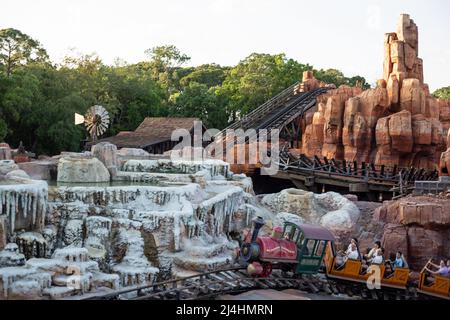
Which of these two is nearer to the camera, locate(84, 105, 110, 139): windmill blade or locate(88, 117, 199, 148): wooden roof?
locate(84, 105, 110, 139): windmill blade

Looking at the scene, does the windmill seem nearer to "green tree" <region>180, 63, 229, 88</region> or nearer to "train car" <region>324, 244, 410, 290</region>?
"train car" <region>324, 244, 410, 290</region>

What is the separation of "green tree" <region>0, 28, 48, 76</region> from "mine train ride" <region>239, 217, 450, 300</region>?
29.5 m

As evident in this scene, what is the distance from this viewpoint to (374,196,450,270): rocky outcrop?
22.2m

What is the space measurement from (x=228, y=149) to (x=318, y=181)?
18.7 feet

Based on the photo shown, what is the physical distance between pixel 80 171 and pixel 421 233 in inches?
496

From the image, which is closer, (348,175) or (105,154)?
(105,154)

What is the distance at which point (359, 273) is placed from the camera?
17.2 metres

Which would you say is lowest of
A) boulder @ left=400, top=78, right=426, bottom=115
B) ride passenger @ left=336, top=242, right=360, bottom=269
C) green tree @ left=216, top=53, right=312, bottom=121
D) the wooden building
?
ride passenger @ left=336, top=242, right=360, bottom=269

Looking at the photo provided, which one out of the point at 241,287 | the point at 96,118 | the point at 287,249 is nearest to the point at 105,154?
the point at 96,118

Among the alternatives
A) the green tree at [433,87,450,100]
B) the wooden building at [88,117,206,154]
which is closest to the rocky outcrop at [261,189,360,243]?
the wooden building at [88,117,206,154]

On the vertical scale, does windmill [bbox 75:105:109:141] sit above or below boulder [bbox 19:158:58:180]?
above

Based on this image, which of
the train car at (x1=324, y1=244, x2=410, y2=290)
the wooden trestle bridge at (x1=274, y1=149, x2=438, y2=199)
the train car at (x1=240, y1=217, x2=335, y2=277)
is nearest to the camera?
the train car at (x1=240, y1=217, x2=335, y2=277)

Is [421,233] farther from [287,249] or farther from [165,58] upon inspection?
[165,58]
